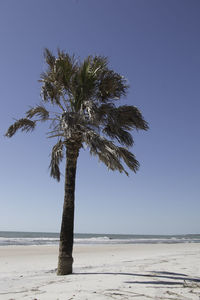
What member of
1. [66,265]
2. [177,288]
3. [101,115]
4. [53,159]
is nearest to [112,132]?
[101,115]

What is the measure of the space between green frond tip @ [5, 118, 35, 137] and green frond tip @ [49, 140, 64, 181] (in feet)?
3.58

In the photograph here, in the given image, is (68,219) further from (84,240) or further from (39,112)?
(84,240)

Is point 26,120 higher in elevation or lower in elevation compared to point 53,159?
higher

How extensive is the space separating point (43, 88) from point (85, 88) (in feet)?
4.76

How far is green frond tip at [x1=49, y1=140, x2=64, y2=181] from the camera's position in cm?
914

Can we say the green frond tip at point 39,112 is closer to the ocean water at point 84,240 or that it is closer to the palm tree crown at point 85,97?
the palm tree crown at point 85,97

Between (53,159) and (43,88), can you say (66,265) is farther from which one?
(43,88)

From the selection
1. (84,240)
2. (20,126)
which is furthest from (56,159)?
(84,240)

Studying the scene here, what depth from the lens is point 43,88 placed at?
8.82 metres

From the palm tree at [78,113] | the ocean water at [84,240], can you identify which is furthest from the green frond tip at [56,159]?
the ocean water at [84,240]

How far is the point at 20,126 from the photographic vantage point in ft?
29.7

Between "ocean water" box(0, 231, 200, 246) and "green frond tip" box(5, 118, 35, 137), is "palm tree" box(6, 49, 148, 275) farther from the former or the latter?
"ocean water" box(0, 231, 200, 246)

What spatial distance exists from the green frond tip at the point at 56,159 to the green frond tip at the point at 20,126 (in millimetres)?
1092

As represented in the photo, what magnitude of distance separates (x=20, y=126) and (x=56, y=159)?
170 cm
